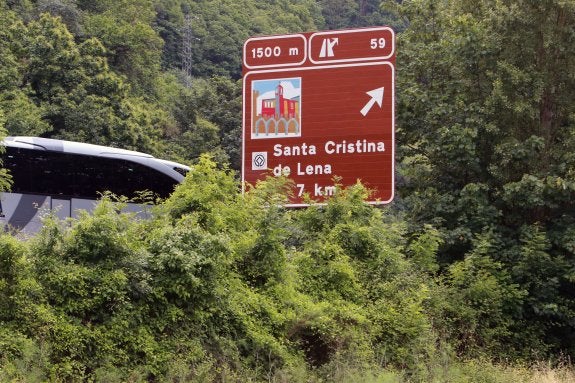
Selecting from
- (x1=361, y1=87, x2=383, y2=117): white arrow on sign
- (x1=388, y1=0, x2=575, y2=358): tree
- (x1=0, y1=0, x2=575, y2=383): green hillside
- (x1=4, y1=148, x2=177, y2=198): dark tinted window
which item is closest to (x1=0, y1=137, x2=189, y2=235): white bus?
(x1=4, y1=148, x2=177, y2=198): dark tinted window

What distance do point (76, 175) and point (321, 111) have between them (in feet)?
29.4

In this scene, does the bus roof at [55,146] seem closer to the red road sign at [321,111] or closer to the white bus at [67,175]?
the white bus at [67,175]

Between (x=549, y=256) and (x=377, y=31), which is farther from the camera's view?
(x=549, y=256)

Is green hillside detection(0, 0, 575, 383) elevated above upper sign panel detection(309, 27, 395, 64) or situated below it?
below

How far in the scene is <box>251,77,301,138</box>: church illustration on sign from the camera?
11805 mm

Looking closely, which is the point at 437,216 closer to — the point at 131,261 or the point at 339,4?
the point at 131,261

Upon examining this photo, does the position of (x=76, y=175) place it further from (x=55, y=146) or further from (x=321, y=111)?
(x=321, y=111)

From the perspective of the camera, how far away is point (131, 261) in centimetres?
832

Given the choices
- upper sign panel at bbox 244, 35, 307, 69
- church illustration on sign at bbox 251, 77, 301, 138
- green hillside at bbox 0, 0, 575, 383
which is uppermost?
upper sign panel at bbox 244, 35, 307, 69

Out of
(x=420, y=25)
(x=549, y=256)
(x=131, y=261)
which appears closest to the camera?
(x=131, y=261)

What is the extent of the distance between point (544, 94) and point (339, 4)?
74.9 m

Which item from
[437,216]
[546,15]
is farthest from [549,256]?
[546,15]

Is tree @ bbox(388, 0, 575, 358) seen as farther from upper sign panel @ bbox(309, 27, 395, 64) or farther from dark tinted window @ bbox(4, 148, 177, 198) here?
dark tinted window @ bbox(4, 148, 177, 198)

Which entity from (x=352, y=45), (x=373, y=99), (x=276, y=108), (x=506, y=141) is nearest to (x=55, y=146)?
(x=276, y=108)
